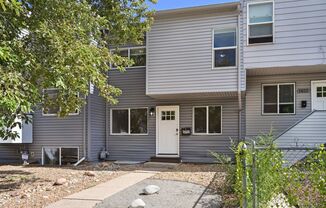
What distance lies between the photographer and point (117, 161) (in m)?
12.7

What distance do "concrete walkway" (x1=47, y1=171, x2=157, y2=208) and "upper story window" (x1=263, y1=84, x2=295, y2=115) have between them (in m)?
5.38

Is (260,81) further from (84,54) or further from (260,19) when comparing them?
(84,54)

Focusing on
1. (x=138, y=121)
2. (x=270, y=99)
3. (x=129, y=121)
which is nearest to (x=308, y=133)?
(x=270, y=99)

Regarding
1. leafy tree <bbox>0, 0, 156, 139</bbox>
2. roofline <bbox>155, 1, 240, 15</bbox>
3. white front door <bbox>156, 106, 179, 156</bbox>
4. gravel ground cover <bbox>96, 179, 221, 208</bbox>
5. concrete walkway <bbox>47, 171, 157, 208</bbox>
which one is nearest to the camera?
leafy tree <bbox>0, 0, 156, 139</bbox>

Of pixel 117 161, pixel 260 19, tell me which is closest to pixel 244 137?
pixel 260 19

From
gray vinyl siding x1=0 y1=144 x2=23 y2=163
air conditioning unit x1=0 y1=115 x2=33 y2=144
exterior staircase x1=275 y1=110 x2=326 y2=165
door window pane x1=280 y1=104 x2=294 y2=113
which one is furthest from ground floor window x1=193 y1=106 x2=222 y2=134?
gray vinyl siding x1=0 y1=144 x2=23 y2=163

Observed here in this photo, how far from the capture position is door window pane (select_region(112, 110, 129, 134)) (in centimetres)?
1339

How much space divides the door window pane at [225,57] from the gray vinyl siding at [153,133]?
1566mm

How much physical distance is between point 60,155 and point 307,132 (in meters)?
9.77

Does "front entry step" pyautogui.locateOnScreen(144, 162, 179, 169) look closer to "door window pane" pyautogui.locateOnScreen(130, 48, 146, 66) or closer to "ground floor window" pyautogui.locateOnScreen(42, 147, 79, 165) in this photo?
"ground floor window" pyautogui.locateOnScreen(42, 147, 79, 165)

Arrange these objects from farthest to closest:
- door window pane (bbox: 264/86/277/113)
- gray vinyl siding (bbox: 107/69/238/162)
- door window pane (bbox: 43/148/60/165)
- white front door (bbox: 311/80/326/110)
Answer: door window pane (bbox: 43/148/60/165) < gray vinyl siding (bbox: 107/69/238/162) < door window pane (bbox: 264/86/277/113) < white front door (bbox: 311/80/326/110)

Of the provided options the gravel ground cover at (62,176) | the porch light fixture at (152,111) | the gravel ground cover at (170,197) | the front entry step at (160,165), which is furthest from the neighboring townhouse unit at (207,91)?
the gravel ground cover at (170,197)

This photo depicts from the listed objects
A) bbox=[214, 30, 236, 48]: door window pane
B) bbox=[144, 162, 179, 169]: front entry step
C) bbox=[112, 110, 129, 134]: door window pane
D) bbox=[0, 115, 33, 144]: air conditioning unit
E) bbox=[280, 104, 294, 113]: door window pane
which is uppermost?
bbox=[214, 30, 236, 48]: door window pane

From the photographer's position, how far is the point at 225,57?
11.2 m
